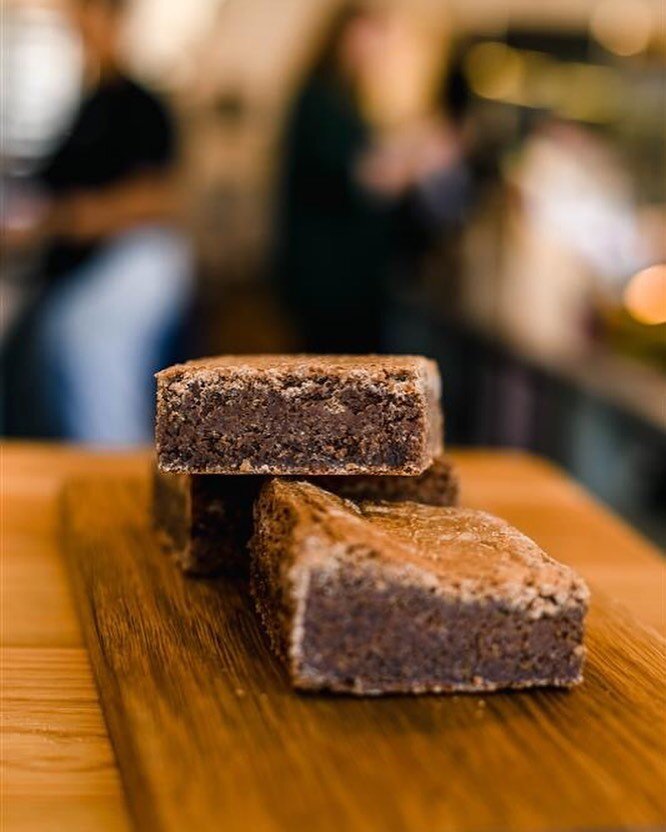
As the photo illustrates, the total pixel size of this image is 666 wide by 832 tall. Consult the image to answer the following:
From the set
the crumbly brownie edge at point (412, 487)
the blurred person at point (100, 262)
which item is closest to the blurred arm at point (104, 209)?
the blurred person at point (100, 262)

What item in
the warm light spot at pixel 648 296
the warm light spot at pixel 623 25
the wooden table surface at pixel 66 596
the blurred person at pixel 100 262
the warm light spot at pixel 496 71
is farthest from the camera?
the warm light spot at pixel 496 71

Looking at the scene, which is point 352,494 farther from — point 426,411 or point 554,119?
point 554,119

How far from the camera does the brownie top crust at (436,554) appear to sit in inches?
47.2

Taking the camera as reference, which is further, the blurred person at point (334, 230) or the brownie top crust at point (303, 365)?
the blurred person at point (334, 230)

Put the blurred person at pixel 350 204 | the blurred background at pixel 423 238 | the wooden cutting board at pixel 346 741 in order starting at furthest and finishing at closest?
the blurred person at pixel 350 204 → the blurred background at pixel 423 238 → the wooden cutting board at pixel 346 741

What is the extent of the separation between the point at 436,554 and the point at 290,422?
0.81 feet

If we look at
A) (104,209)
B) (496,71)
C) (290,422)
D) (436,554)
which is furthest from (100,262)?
(436,554)

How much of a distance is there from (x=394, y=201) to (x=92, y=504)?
403 cm

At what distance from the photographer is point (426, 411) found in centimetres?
143

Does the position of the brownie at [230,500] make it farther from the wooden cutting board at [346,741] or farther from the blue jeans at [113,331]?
the blue jeans at [113,331]

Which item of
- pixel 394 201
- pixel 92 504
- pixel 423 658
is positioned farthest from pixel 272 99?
pixel 423 658

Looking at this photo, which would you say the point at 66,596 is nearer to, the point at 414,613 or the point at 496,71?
the point at 414,613

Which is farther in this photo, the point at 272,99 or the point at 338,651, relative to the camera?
the point at 272,99

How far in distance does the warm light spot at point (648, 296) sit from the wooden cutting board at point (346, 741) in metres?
2.21
